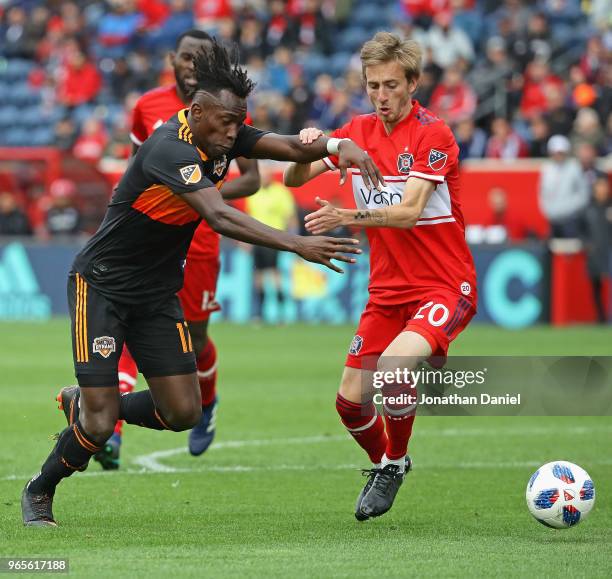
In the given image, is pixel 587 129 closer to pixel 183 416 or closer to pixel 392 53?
pixel 392 53

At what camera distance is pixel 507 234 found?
22422 mm

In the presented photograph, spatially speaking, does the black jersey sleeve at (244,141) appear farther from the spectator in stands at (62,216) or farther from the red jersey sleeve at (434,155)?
the spectator in stands at (62,216)

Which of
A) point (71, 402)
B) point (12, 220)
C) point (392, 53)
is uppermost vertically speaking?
point (392, 53)

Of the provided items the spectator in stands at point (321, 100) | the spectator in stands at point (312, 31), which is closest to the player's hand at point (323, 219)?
the spectator in stands at point (321, 100)

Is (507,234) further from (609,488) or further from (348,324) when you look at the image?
(609,488)

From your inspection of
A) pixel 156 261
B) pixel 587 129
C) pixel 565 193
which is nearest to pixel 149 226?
pixel 156 261

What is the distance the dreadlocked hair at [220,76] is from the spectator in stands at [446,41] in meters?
17.1

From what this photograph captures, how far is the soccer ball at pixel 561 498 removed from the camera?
270 inches

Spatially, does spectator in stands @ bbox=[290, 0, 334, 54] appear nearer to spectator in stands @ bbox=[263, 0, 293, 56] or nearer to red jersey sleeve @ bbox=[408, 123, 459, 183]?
spectator in stands @ bbox=[263, 0, 293, 56]

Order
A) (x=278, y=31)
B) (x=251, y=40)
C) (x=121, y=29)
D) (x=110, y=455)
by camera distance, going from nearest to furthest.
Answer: (x=110, y=455)
(x=251, y=40)
(x=278, y=31)
(x=121, y=29)

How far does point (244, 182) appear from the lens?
30.2ft

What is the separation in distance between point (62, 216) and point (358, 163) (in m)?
18.2

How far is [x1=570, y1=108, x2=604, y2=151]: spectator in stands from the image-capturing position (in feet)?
68.9

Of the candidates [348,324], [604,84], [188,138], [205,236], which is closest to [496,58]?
[604,84]
